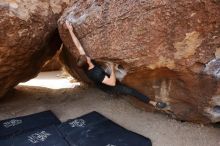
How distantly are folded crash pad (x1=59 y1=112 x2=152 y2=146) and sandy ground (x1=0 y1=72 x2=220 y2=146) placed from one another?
0.43 feet

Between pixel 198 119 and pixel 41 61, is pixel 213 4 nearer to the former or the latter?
pixel 198 119

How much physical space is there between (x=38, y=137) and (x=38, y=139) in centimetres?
4

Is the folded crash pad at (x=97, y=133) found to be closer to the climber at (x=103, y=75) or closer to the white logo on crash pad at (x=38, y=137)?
the white logo on crash pad at (x=38, y=137)

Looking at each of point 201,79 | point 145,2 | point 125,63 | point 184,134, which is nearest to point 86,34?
point 125,63

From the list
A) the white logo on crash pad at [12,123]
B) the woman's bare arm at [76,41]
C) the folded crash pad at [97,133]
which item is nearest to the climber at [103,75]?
the woman's bare arm at [76,41]

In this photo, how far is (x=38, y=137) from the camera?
295 centimetres

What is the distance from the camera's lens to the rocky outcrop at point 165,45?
266cm

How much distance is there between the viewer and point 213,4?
8.51 feet

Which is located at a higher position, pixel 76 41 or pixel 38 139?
pixel 76 41

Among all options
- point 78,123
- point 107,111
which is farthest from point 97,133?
point 107,111

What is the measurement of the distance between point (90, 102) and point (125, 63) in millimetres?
975

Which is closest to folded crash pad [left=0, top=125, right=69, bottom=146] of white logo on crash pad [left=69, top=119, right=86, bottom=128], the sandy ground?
white logo on crash pad [left=69, top=119, right=86, bottom=128]

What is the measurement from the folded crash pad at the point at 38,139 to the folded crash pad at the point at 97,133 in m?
0.07

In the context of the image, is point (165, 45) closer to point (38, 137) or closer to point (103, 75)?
point (103, 75)
